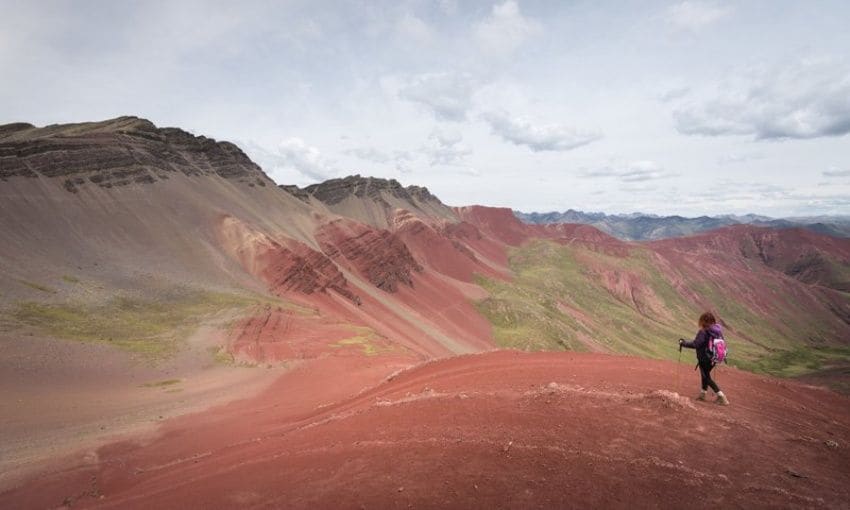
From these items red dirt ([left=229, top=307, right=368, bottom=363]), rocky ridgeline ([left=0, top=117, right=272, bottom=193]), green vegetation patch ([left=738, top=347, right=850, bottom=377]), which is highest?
rocky ridgeline ([left=0, top=117, right=272, bottom=193])

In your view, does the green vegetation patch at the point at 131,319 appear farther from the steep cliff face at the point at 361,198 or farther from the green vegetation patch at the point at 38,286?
the steep cliff face at the point at 361,198

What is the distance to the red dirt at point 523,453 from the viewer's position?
7.02 m

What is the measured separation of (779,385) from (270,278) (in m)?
53.2

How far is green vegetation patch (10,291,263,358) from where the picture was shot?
100 feet

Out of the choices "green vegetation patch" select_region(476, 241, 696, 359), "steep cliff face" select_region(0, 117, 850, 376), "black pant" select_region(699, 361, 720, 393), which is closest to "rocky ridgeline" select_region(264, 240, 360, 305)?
"steep cliff face" select_region(0, 117, 850, 376)

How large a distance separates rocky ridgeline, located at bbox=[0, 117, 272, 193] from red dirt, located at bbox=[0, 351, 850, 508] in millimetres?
57874

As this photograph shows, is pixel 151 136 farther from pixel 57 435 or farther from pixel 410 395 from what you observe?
pixel 410 395

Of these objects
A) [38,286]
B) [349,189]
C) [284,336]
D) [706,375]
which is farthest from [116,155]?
[706,375]

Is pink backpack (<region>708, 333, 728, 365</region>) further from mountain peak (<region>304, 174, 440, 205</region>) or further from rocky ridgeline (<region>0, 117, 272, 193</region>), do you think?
mountain peak (<region>304, 174, 440, 205</region>)

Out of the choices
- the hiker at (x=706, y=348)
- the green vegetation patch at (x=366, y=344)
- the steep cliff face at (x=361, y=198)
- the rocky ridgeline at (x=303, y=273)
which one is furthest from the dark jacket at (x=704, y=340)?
the steep cliff face at (x=361, y=198)

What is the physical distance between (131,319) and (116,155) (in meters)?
40.5

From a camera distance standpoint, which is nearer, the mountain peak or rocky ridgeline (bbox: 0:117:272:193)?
rocky ridgeline (bbox: 0:117:272:193)

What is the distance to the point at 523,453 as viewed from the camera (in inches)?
326

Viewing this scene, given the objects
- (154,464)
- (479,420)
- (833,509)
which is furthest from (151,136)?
(833,509)
